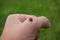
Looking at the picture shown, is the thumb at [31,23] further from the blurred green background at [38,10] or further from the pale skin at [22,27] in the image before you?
the blurred green background at [38,10]

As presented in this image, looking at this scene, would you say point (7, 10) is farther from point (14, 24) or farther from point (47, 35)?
point (14, 24)

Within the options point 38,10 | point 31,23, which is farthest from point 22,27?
point 38,10

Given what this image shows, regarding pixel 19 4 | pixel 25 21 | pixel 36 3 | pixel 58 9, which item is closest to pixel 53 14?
pixel 58 9

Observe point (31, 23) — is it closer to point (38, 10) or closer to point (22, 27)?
point (22, 27)

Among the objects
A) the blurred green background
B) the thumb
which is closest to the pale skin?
the thumb

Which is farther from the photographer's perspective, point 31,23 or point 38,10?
point 38,10

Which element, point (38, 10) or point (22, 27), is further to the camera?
point (38, 10)

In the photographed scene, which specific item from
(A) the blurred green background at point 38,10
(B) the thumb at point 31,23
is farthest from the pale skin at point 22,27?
(A) the blurred green background at point 38,10
